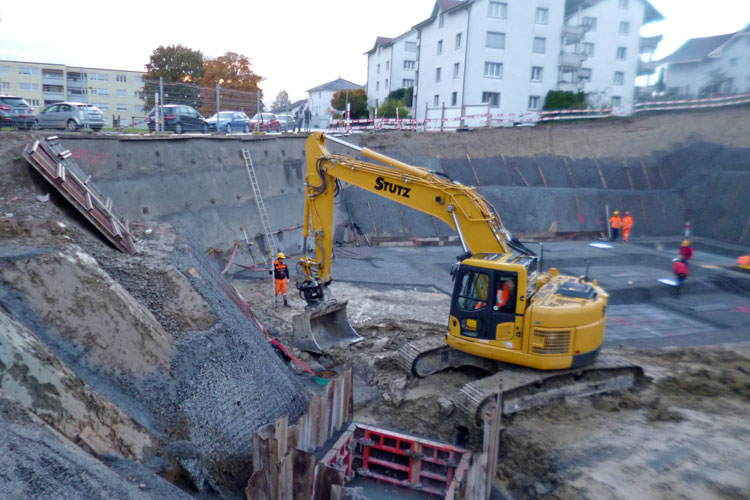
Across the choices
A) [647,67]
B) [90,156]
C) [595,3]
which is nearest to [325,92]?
[595,3]

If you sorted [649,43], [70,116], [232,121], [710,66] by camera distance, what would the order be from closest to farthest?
[70,116] < [232,121] < [649,43] < [710,66]

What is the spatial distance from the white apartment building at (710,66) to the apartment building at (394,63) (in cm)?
1944

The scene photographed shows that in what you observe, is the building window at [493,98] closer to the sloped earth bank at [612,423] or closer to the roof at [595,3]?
the roof at [595,3]

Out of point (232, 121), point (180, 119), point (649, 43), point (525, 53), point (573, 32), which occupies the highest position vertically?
point (649, 43)

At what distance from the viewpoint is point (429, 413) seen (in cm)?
876

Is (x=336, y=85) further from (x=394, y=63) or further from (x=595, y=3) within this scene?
(x=595, y=3)

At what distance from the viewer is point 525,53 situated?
36.2m

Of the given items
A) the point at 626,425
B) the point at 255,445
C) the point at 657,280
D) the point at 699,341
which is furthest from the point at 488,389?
the point at 657,280

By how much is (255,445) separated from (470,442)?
358 centimetres

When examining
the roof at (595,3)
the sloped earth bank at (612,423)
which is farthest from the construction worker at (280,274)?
the roof at (595,3)

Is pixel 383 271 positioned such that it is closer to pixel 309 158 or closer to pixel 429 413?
pixel 309 158

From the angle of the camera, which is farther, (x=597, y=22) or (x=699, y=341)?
(x=597, y=22)

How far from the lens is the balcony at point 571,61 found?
36.8 meters

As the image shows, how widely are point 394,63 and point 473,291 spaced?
41.6m
